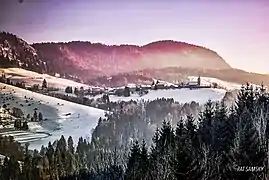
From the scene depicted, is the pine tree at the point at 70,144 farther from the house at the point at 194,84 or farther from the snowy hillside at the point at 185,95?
the house at the point at 194,84

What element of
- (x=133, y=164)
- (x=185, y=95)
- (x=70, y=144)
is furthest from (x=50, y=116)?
(x=185, y=95)

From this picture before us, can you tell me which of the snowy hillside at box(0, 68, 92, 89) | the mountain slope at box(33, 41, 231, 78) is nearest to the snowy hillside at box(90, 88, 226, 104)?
the mountain slope at box(33, 41, 231, 78)

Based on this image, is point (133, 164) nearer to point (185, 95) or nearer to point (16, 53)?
point (185, 95)

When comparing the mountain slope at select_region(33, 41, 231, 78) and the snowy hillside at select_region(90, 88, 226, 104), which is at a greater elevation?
the mountain slope at select_region(33, 41, 231, 78)

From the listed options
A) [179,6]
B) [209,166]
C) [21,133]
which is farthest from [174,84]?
[21,133]

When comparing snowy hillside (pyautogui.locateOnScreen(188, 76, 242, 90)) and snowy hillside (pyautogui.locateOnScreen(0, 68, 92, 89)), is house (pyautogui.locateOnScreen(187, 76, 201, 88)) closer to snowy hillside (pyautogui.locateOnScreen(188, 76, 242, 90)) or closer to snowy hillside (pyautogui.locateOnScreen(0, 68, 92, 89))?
snowy hillside (pyautogui.locateOnScreen(188, 76, 242, 90))

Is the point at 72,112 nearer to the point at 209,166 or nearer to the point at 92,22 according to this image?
the point at 92,22

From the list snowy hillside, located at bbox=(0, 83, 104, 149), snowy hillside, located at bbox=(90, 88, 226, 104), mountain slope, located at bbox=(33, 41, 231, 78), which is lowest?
snowy hillside, located at bbox=(0, 83, 104, 149)
